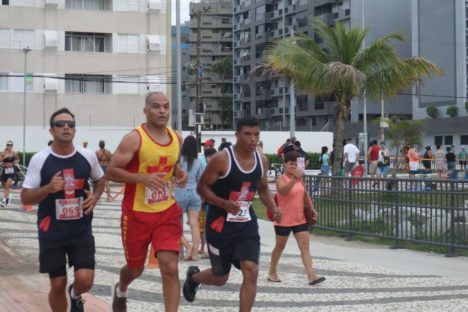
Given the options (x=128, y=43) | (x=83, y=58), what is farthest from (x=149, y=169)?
(x=128, y=43)

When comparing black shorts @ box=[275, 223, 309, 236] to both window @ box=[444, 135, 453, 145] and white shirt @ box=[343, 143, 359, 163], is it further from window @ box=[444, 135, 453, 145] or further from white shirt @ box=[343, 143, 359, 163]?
window @ box=[444, 135, 453, 145]

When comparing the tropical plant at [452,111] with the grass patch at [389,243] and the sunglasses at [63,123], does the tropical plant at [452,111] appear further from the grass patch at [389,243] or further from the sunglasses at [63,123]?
the sunglasses at [63,123]

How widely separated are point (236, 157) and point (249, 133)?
0.83 ft

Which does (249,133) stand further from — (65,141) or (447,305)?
(447,305)

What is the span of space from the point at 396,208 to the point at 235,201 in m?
6.86

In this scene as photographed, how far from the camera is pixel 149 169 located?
623cm

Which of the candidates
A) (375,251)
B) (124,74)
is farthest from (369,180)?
(124,74)

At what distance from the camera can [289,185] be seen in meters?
8.97

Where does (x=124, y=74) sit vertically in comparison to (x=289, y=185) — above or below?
above

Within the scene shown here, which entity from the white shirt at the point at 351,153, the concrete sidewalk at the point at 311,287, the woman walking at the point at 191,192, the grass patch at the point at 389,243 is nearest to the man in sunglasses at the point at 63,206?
the concrete sidewalk at the point at 311,287

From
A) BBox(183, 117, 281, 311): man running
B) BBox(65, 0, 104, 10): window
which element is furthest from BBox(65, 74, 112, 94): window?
BBox(183, 117, 281, 311): man running

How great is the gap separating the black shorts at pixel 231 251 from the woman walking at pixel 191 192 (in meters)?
3.91

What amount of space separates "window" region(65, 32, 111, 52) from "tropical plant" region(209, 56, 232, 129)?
51.5 meters

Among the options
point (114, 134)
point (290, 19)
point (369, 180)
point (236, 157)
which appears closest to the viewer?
point (236, 157)
